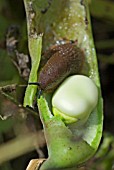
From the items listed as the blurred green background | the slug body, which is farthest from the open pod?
Result: the blurred green background

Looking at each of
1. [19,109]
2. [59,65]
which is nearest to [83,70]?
[59,65]

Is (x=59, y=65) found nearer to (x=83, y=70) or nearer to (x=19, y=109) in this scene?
(x=83, y=70)

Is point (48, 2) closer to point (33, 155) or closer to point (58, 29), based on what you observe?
point (58, 29)

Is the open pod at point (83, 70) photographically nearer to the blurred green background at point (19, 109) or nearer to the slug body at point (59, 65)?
the slug body at point (59, 65)

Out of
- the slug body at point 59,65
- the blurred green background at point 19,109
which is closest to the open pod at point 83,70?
the slug body at point 59,65

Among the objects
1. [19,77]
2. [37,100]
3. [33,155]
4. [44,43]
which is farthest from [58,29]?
[33,155]

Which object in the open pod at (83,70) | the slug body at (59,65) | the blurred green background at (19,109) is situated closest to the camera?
the open pod at (83,70)
